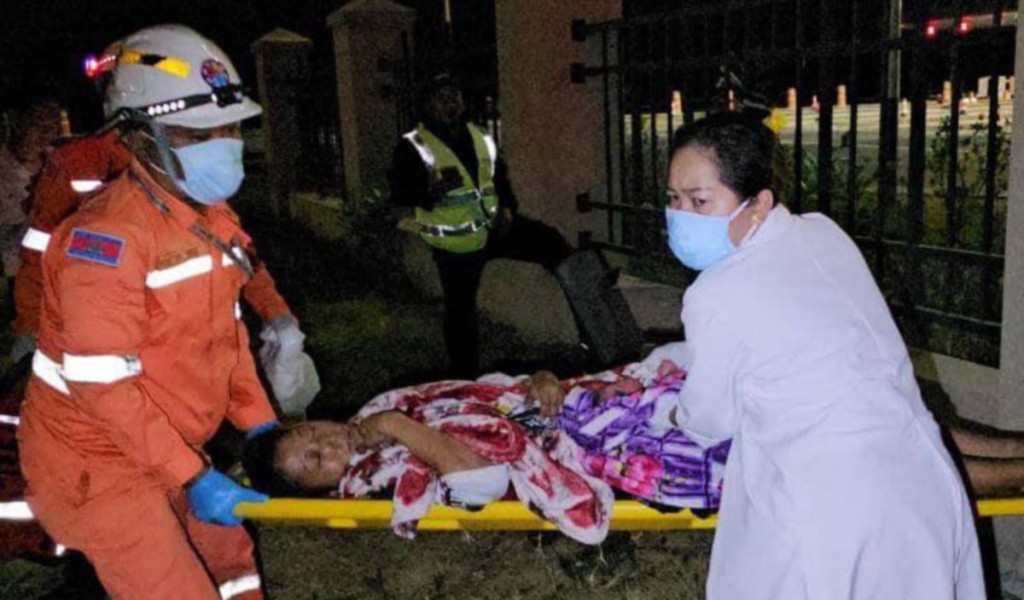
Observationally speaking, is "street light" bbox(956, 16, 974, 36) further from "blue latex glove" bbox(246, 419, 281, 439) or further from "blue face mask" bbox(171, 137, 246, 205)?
"blue latex glove" bbox(246, 419, 281, 439)

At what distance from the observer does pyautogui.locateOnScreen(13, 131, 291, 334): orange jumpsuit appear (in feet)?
10.6

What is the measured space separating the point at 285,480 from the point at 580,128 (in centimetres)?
329

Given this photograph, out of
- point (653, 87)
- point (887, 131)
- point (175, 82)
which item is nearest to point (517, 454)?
point (175, 82)

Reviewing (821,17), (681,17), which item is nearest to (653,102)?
(681,17)

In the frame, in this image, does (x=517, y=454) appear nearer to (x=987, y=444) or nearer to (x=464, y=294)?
(x=987, y=444)

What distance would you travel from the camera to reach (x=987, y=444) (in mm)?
2734

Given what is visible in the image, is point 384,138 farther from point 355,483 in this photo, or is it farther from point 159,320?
point 159,320

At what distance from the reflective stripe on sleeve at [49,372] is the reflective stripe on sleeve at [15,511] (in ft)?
1.39

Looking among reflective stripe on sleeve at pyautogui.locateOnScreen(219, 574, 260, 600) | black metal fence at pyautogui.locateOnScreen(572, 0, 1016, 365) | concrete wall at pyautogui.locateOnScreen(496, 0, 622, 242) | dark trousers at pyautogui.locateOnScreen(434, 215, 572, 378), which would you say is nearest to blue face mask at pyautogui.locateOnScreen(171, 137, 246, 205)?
reflective stripe on sleeve at pyautogui.locateOnScreen(219, 574, 260, 600)

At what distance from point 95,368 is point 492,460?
4.21 ft

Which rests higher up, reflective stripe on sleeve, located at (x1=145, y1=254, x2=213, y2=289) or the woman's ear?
the woman's ear

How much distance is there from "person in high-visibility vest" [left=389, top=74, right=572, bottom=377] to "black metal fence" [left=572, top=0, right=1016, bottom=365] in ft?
2.80

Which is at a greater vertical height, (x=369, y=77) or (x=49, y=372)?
(x=369, y=77)

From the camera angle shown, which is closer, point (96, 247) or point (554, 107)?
point (96, 247)
